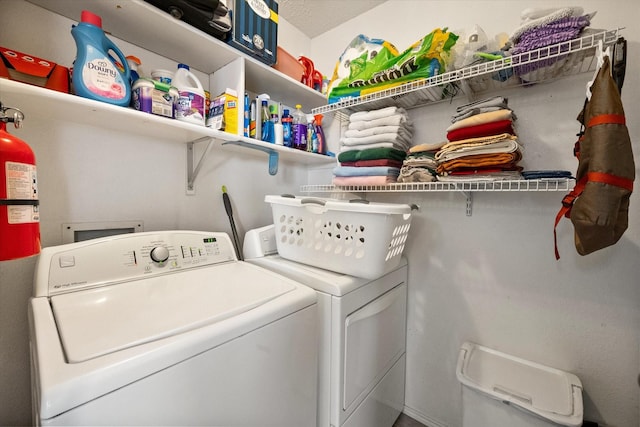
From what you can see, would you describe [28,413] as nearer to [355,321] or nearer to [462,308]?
[355,321]

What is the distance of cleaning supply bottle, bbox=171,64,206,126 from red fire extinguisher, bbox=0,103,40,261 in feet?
1.65

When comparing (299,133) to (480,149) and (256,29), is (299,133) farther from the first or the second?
(480,149)

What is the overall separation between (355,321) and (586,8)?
5.40 feet

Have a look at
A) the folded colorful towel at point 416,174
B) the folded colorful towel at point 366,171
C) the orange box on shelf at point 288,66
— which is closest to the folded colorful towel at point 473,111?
the folded colorful towel at point 416,174

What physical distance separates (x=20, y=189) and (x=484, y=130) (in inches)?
59.9

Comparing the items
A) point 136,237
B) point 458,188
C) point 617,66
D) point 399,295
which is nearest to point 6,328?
point 136,237

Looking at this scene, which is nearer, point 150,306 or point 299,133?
point 150,306

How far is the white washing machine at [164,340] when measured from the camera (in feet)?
1.61

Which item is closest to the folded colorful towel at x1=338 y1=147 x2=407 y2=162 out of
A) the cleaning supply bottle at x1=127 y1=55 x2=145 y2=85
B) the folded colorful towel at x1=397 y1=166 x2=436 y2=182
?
the folded colorful towel at x1=397 y1=166 x2=436 y2=182

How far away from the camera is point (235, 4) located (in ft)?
3.82

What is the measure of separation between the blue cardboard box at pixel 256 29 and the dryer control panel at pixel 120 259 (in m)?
0.92

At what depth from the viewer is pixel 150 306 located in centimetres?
74

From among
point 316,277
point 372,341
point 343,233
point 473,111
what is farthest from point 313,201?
point 473,111

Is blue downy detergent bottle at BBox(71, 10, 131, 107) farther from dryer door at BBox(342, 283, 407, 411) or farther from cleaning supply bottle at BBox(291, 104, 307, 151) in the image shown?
dryer door at BBox(342, 283, 407, 411)
